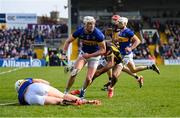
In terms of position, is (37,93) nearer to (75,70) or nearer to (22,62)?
(75,70)

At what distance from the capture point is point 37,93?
1166 centimetres

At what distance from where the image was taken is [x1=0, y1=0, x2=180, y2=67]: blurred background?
48.2 meters

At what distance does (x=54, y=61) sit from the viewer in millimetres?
46594

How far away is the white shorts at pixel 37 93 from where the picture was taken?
1160 cm

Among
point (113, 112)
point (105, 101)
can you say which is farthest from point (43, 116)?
point (105, 101)

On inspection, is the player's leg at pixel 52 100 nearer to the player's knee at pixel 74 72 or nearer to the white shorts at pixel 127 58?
the player's knee at pixel 74 72

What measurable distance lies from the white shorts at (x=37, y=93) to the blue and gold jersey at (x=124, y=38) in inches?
193

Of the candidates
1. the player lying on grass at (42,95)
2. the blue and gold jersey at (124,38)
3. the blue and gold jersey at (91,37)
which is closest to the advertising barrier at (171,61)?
the blue and gold jersey at (124,38)

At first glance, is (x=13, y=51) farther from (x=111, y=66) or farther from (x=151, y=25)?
(x=111, y=66)

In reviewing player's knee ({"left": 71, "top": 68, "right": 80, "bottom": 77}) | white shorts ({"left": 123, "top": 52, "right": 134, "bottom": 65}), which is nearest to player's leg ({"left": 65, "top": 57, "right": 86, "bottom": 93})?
player's knee ({"left": 71, "top": 68, "right": 80, "bottom": 77})

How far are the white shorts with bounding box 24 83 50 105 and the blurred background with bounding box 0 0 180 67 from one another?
34.1m

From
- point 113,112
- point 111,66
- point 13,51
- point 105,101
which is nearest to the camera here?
point 113,112

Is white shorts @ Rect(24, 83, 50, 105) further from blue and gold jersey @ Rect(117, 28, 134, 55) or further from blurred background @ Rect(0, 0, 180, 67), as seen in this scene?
blurred background @ Rect(0, 0, 180, 67)

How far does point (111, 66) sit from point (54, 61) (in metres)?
31.0
